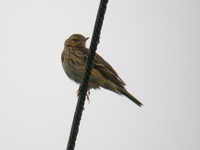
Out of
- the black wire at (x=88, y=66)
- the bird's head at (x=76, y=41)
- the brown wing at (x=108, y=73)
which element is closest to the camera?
the black wire at (x=88, y=66)

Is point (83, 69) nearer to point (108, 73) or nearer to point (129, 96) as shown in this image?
point (108, 73)

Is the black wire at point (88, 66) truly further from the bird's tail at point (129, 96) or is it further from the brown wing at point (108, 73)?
the bird's tail at point (129, 96)

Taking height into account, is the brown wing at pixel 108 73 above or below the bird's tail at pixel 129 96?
above

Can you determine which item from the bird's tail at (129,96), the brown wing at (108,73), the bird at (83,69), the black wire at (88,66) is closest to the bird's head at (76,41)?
the bird at (83,69)

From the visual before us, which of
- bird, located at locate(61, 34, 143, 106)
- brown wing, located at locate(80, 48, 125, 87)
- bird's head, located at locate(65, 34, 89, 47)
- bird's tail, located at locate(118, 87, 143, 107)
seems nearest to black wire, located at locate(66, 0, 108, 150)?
bird, located at locate(61, 34, 143, 106)

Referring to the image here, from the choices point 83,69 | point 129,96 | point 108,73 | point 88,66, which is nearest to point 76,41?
point 83,69

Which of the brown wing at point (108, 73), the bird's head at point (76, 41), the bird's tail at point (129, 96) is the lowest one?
the bird's tail at point (129, 96)

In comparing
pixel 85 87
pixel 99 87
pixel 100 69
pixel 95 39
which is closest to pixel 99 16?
pixel 95 39

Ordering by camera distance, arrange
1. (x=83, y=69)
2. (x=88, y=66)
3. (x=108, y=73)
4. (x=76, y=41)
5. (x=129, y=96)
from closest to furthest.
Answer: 1. (x=88, y=66)
2. (x=108, y=73)
3. (x=129, y=96)
4. (x=83, y=69)
5. (x=76, y=41)

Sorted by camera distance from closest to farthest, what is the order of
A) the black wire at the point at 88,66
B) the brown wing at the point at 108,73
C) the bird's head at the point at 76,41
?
the black wire at the point at 88,66 → the brown wing at the point at 108,73 → the bird's head at the point at 76,41
